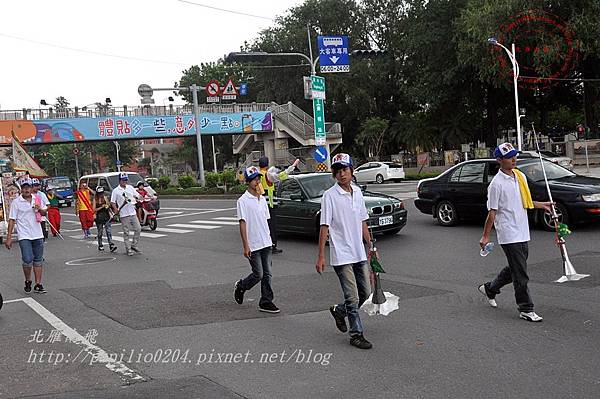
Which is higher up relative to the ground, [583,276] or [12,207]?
[12,207]

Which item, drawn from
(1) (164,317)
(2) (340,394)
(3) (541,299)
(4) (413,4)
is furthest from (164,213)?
(4) (413,4)

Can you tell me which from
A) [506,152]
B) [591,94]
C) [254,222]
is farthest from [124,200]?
[591,94]

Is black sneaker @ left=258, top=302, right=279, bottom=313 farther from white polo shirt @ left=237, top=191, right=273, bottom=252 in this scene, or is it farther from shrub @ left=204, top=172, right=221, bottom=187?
shrub @ left=204, top=172, right=221, bottom=187

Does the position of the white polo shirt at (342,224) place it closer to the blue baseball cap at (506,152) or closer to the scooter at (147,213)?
the blue baseball cap at (506,152)

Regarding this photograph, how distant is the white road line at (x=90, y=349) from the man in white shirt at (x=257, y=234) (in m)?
1.99

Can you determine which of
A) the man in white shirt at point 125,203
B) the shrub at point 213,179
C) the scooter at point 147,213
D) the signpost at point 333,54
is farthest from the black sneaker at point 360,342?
the shrub at point 213,179

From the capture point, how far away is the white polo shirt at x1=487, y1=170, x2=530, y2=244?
646 centimetres

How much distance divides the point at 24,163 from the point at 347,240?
12.9 meters

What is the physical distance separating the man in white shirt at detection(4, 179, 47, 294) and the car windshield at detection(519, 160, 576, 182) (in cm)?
912

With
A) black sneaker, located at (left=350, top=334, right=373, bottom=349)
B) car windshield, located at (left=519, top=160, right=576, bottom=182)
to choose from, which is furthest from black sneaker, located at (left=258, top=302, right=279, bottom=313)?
car windshield, located at (left=519, top=160, right=576, bottom=182)

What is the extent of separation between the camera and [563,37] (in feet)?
115

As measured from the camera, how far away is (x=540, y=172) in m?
12.8

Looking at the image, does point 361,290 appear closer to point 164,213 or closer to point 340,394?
point 340,394

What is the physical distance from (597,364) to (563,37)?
111ft
